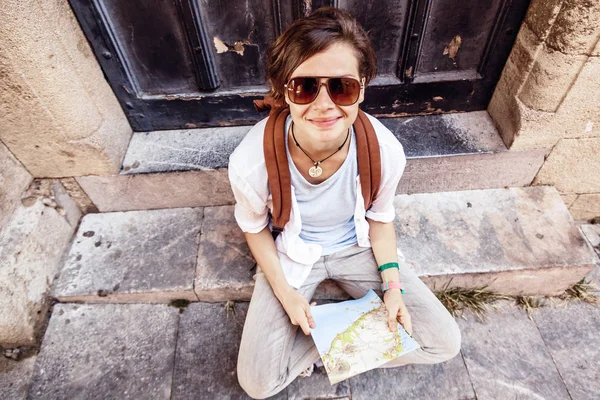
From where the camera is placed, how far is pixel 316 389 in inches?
71.4

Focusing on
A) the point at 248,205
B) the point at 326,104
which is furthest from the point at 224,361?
the point at 326,104

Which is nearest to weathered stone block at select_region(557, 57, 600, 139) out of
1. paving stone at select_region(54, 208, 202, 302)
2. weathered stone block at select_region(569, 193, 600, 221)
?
weathered stone block at select_region(569, 193, 600, 221)

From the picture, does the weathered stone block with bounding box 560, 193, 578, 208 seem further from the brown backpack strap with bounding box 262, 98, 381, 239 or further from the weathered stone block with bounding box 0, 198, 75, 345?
the weathered stone block with bounding box 0, 198, 75, 345

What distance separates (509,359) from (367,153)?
4.57 feet

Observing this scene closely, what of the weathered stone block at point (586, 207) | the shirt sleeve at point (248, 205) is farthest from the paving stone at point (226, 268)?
the weathered stone block at point (586, 207)

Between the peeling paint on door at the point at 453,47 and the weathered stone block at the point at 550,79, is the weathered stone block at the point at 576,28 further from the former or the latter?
the peeling paint on door at the point at 453,47

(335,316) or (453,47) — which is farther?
(453,47)

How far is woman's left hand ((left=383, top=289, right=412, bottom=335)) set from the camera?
1576 millimetres

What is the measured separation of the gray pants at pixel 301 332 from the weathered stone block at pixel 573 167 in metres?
1.20

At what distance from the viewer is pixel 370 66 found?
1379mm

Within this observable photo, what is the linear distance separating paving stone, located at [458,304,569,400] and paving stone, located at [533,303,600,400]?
1.9 inches

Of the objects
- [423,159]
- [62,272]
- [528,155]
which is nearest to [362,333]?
[423,159]

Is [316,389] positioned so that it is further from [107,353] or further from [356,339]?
[107,353]

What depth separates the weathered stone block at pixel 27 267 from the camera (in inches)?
71.5
